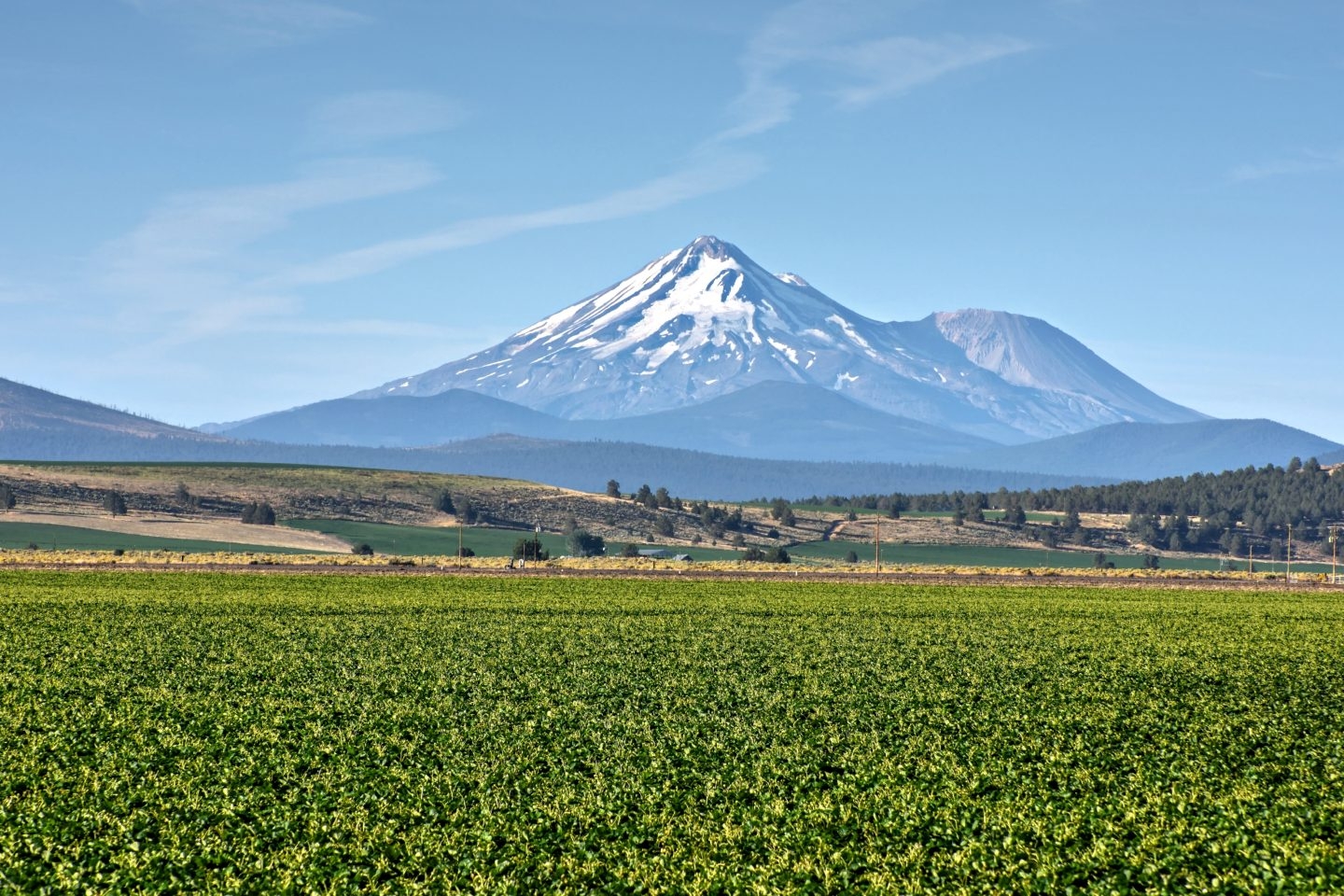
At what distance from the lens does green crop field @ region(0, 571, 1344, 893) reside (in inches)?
878

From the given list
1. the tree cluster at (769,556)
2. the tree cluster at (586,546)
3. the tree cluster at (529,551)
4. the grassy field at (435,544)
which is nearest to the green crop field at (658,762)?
the tree cluster at (529,551)

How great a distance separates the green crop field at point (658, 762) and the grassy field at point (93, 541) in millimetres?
109757

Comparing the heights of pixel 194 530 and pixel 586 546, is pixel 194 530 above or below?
below

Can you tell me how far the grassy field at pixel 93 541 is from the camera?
Result: 517 feet

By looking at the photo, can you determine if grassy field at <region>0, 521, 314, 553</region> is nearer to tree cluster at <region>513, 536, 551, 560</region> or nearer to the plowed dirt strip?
the plowed dirt strip

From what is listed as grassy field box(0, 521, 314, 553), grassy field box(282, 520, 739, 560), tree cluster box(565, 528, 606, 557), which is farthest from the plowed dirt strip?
tree cluster box(565, 528, 606, 557)

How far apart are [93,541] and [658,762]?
486 ft

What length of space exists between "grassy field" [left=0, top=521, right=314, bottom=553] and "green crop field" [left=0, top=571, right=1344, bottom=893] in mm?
109757

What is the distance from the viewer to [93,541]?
16200cm

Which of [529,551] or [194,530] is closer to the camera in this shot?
[529,551]

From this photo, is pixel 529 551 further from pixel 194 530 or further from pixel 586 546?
pixel 194 530

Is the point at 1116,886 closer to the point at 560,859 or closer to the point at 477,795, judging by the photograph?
the point at 560,859

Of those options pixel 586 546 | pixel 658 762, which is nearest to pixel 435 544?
pixel 586 546

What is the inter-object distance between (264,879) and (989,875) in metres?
11.0
